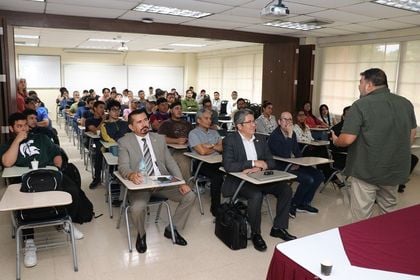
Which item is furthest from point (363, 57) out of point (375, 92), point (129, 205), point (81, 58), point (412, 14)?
point (81, 58)

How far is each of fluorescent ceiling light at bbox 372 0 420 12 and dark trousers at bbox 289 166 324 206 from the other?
2276 millimetres

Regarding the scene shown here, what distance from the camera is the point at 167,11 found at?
5.27 metres

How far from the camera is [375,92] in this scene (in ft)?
8.82

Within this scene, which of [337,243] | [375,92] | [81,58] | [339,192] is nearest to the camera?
[337,243]

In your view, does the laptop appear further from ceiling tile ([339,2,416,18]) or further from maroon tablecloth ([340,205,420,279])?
ceiling tile ([339,2,416,18])

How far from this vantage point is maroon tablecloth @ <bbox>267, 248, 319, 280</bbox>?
4.89 ft

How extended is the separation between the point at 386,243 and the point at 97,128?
475 cm

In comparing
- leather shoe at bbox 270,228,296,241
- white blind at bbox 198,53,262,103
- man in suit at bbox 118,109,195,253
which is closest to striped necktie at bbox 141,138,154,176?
man in suit at bbox 118,109,195,253

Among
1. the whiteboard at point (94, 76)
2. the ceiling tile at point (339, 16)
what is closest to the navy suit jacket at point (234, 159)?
the ceiling tile at point (339, 16)

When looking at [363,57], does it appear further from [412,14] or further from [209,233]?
[209,233]

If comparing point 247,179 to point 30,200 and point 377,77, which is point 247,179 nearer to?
point 377,77

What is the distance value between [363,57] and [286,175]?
16.8 ft

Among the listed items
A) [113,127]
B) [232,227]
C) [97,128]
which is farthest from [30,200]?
[97,128]

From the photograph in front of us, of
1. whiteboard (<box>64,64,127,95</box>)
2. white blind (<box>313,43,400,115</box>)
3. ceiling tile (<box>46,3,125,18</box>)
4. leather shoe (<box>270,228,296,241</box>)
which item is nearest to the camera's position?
leather shoe (<box>270,228,296,241</box>)
